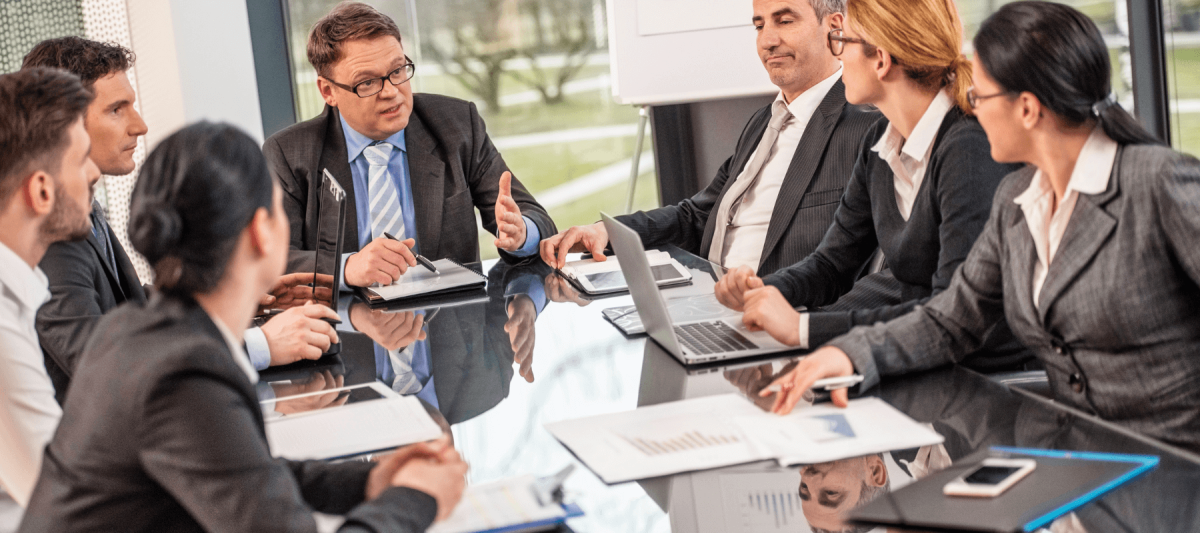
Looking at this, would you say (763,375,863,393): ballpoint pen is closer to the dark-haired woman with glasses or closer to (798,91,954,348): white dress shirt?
the dark-haired woman with glasses

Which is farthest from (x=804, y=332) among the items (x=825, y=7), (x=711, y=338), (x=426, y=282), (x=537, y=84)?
(x=537, y=84)

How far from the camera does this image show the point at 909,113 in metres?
1.97

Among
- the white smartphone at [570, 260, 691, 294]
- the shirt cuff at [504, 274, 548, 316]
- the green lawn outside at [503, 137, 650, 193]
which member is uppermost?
the white smartphone at [570, 260, 691, 294]

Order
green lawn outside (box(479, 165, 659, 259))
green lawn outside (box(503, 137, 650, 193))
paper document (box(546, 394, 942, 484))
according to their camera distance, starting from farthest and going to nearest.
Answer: green lawn outside (box(479, 165, 659, 259))
green lawn outside (box(503, 137, 650, 193))
paper document (box(546, 394, 942, 484))

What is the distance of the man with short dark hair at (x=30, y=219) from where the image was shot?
128 cm

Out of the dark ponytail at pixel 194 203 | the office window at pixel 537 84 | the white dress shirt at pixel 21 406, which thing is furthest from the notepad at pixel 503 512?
the office window at pixel 537 84

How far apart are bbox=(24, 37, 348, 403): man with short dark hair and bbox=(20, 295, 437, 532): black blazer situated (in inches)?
34.0

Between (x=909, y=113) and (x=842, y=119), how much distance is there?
2.06 feet

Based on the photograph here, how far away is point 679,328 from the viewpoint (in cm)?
189

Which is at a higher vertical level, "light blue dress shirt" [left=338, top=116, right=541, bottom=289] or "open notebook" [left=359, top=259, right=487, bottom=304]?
"light blue dress shirt" [left=338, top=116, right=541, bottom=289]

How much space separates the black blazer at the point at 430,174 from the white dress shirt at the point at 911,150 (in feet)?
3.96

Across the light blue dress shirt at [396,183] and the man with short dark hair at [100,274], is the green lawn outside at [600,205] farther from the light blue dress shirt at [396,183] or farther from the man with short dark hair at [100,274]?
the man with short dark hair at [100,274]

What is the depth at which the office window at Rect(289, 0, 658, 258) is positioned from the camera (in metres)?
5.41

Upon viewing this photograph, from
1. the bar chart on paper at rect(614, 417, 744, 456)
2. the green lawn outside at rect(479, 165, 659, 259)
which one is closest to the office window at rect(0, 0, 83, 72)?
the green lawn outside at rect(479, 165, 659, 259)
